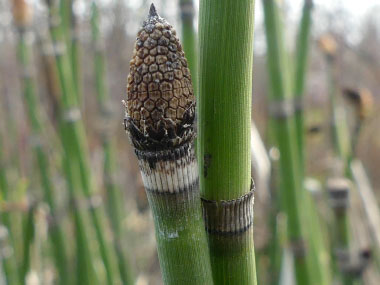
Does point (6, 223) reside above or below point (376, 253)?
above

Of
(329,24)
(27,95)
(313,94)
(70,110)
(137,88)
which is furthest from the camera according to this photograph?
(313,94)

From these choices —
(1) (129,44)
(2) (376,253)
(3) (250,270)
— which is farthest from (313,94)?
(3) (250,270)

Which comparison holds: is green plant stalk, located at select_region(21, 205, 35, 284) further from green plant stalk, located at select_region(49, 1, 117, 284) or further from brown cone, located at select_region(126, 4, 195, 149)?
brown cone, located at select_region(126, 4, 195, 149)

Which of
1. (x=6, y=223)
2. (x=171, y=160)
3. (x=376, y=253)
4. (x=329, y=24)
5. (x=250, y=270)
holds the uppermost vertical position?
(x=329, y=24)

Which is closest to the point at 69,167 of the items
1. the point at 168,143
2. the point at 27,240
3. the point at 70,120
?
the point at 70,120

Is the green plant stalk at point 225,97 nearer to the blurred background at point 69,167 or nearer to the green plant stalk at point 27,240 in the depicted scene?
the blurred background at point 69,167

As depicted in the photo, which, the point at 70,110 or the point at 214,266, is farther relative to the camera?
the point at 70,110

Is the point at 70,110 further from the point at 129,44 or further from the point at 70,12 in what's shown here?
the point at 129,44

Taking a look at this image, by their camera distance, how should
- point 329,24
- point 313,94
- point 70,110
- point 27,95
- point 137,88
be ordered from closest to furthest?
1. point 137,88
2. point 70,110
3. point 27,95
4. point 329,24
5. point 313,94
